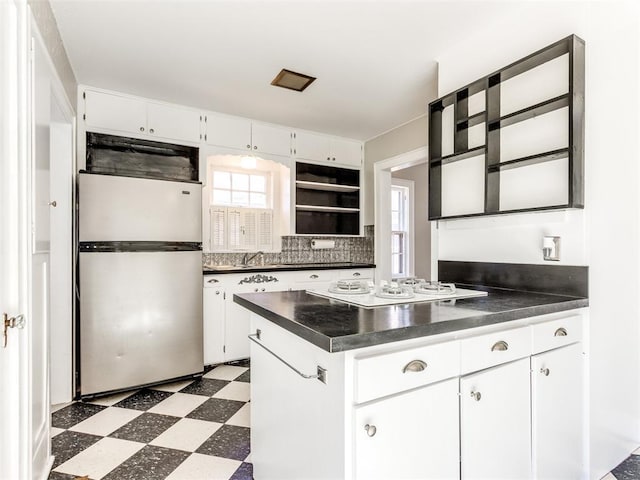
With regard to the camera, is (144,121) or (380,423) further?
(144,121)

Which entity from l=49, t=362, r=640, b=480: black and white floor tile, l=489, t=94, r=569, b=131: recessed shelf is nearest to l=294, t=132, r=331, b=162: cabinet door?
l=489, t=94, r=569, b=131: recessed shelf

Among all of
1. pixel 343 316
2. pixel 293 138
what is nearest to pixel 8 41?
pixel 343 316

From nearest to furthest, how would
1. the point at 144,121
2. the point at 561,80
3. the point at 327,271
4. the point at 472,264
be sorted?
1. the point at 561,80
2. the point at 472,264
3. the point at 144,121
4. the point at 327,271

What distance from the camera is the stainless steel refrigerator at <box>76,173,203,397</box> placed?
2459mm

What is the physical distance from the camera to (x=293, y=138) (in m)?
3.91

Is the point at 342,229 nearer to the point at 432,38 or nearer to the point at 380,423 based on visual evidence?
the point at 432,38

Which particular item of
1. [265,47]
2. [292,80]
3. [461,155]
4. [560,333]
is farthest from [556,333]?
[292,80]

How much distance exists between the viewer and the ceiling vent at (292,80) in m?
2.66

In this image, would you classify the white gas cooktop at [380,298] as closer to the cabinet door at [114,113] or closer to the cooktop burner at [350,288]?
the cooktop burner at [350,288]

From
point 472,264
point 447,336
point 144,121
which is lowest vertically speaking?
point 447,336

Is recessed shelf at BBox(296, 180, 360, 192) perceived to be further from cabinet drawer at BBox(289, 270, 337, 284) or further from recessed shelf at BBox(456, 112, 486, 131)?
recessed shelf at BBox(456, 112, 486, 131)

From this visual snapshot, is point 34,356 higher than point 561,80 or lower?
lower

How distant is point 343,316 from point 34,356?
1384 millimetres

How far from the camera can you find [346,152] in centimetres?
428
